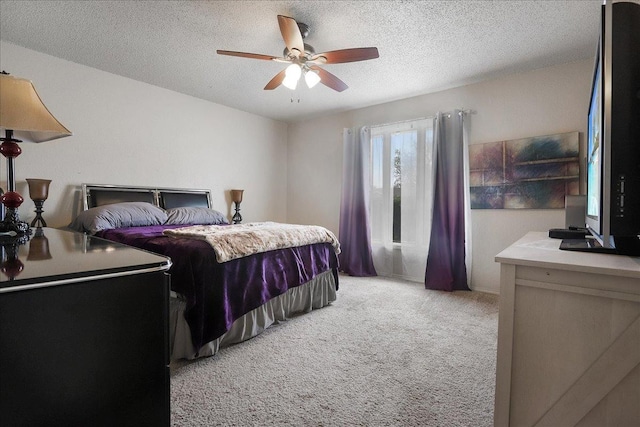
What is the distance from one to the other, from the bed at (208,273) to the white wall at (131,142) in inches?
9.2

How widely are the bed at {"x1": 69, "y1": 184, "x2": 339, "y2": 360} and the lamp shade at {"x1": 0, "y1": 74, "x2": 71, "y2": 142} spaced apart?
3.33 ft

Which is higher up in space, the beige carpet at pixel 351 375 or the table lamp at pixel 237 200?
the table lamp at pixel 237 200

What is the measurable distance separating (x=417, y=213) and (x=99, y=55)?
404 cm

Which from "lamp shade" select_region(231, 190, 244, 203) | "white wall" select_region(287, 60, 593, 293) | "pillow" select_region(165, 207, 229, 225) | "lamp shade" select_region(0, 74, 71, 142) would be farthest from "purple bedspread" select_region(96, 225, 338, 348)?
"white wall" select_region(287, 60, 593, 293)

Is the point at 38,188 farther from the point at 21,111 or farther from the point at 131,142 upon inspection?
the point at 21,111

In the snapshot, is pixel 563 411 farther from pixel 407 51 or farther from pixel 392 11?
pixel 407 51

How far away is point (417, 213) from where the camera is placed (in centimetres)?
407

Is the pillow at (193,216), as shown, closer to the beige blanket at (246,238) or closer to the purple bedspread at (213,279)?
the purple bedspread at (213,279)

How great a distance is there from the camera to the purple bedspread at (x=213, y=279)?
1978 millimetres

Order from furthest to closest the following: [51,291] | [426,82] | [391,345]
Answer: [426,82], [391,345], [51,291]

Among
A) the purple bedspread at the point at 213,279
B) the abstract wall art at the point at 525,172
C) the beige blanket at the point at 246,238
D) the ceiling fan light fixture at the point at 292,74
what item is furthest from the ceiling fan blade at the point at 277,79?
the abstract wall art at the point at 525,172

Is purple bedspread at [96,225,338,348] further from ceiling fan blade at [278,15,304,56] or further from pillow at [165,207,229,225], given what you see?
ceiling fan blade at [278,15,304,56]

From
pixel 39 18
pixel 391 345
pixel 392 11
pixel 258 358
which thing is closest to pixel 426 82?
pixel 392 11

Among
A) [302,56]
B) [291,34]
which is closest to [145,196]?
[302,56]
